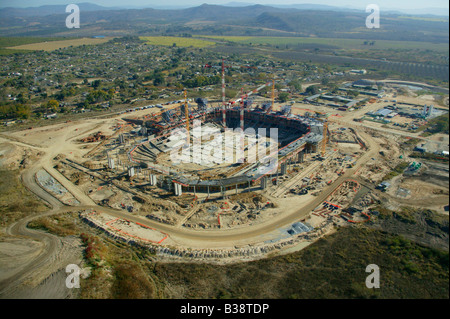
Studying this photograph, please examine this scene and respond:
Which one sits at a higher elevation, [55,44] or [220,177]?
[55,44]

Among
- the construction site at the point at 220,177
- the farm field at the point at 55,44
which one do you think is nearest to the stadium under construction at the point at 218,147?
the construction site at the point at 220,177

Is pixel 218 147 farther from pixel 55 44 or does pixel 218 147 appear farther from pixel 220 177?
pixel 55 44

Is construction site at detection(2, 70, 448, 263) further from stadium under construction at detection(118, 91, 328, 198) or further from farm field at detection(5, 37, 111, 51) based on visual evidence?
farm field at detection(5, 37, 111, 51)

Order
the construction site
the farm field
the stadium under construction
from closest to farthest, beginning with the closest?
the construction site < the stadium under construction < the farm field

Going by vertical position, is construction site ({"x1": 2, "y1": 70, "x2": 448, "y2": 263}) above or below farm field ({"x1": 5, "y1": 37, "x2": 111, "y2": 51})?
below

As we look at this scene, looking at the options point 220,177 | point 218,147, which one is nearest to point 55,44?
point 218,147

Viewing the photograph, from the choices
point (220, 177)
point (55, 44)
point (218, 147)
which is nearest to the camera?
point (220, 177)

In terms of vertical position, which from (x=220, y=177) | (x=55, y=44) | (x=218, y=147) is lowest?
(x=220, y=177)

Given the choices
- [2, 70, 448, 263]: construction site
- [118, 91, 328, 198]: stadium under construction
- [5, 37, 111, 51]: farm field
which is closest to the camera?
[2, 70, 448, 263]: construction site

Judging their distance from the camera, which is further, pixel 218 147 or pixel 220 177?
pixel 218 147

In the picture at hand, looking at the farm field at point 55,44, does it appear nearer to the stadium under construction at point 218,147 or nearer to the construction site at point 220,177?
the construction site at point 220,177

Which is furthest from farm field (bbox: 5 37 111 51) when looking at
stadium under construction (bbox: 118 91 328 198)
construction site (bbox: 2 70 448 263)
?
stadium under construction (bbox: 118 91 328 198)

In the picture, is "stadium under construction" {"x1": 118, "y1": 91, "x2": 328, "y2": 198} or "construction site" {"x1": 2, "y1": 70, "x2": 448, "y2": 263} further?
"stadium under construction" {"x1": 118, "y1": 91, "x2": 328, "y2": 198}
